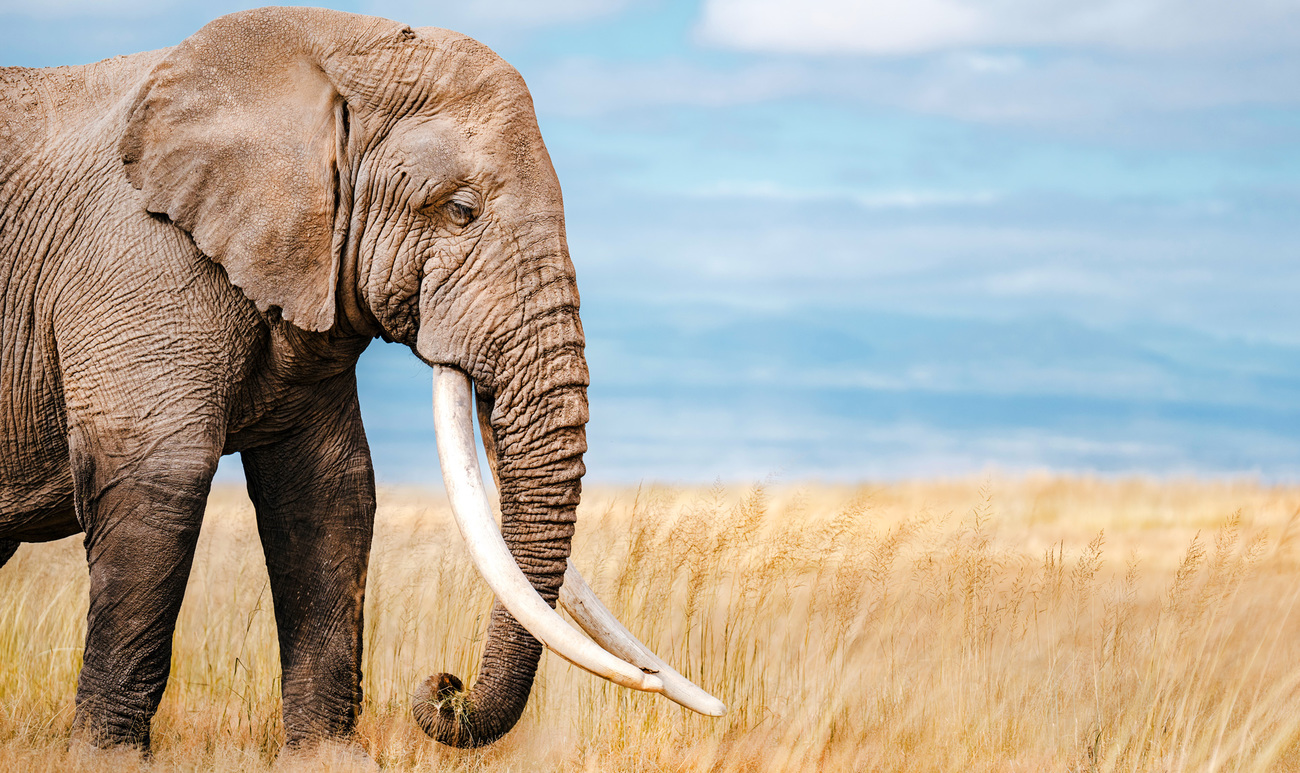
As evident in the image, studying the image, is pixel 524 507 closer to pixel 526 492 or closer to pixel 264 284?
pixel 526 492

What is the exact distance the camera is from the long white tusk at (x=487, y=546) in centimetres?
507

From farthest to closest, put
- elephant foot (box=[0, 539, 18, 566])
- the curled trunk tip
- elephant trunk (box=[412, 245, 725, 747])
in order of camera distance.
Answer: elephant foot (box=[0, 539, 18, 566]), the curled trunk tip, elephant trunk (box=[412, 245, 725, 747])

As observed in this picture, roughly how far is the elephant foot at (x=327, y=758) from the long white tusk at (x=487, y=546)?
167cm

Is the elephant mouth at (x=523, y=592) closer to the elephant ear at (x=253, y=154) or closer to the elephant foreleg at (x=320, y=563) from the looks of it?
the elephant ear at (x=253, y=154)

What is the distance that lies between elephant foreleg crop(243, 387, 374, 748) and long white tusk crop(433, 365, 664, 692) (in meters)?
1.36

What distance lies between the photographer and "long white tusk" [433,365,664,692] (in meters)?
5.07

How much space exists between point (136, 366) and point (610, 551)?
4105mm

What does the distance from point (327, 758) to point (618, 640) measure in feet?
6.19

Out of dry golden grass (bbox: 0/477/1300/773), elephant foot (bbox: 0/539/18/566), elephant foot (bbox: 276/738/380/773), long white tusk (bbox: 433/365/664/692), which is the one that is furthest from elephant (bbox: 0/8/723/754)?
elephant foot (bbox: 0/539/18/566)

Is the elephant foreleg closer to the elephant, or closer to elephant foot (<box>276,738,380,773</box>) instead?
elephant foot (<box>276,738,380,773</box>)

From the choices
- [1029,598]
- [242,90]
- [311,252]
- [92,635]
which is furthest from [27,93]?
[1029,598]

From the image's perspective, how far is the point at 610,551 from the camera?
29.5 feet

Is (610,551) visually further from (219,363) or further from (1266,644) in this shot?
(1266,644)

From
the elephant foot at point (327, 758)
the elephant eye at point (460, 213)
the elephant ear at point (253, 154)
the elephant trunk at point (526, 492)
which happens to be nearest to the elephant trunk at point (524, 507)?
the elephant trunk at point (526, 492)
